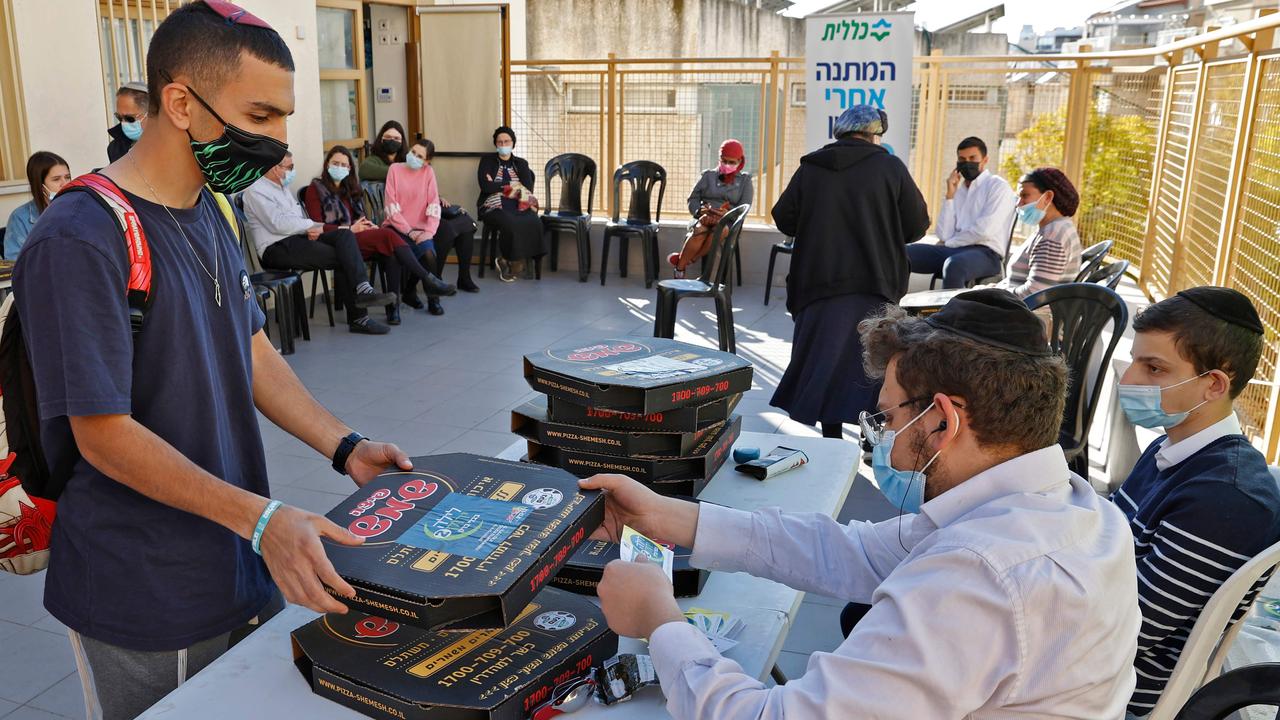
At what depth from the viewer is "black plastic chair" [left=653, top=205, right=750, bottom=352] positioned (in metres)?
6.14

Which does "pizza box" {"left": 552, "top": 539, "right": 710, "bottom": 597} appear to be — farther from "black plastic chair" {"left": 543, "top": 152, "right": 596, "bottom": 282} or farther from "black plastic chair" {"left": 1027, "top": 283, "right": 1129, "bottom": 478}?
"black plastic chair" {"left": 543, "top": 152, "right": 596, "bottom": 282}

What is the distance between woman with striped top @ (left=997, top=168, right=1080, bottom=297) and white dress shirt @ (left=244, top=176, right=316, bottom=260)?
5.05 meters

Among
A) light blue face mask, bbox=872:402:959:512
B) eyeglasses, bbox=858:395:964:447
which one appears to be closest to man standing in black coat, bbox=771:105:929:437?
light blue face mask, bbox=872:402:959:512

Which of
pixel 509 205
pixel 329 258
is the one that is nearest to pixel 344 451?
pixel 329 258

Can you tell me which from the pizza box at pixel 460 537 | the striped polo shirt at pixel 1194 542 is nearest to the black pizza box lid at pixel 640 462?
the pizza box at pixel 460 537

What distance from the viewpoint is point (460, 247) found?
369 inches

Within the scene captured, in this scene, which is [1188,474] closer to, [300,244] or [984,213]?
[984,213]

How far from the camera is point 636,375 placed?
2182mm

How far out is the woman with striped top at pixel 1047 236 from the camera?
5527mm

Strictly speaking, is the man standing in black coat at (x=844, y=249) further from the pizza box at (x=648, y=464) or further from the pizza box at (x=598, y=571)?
the pizza box at (x=598, y=571)

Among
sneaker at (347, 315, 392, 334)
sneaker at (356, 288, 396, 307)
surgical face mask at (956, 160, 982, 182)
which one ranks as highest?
surgical face mask at (956, 160, 982, 182)

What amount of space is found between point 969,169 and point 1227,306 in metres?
5.44

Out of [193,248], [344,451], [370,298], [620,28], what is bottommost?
[370,298]

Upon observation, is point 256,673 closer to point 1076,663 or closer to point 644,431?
point 644,431
